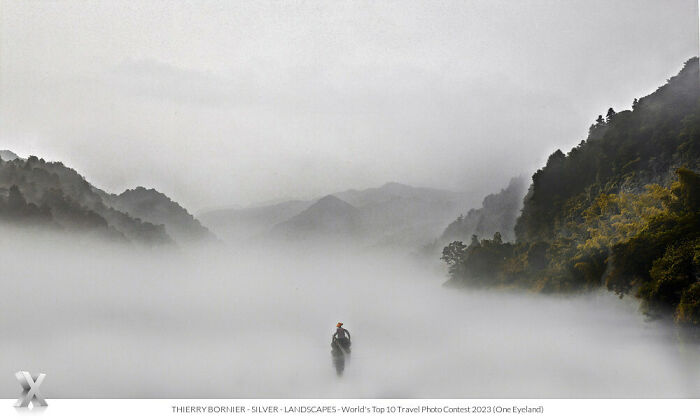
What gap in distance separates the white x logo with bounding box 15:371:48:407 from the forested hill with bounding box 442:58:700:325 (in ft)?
27.2

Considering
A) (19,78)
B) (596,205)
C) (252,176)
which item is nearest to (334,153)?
(252,176)

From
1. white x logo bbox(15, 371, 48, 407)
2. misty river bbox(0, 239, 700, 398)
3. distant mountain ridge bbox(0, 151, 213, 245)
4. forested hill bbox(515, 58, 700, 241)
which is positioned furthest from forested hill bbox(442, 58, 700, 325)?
white x logo bbox(15, 371, 48, 407)

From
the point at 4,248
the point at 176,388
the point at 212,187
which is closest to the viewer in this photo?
the point at 176,388

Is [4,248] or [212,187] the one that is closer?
[4,248]

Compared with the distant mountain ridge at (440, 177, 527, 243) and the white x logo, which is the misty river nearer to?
the white x logo

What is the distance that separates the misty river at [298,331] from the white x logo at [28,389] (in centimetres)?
59

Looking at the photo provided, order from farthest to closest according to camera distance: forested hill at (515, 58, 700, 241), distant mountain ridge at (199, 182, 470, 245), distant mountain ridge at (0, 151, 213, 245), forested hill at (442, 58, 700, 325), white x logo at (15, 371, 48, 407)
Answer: distant mountain ridge at (199, 182, 470, 245)
distant mountain ridge at (0, 151, 213, 245)
forested hill at (515, 58, 700, 241)
forested hill at (442, 58, 700, 325)
white x logo at (15, 371, 48, 407)

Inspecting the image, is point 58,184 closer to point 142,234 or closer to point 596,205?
point 142,234

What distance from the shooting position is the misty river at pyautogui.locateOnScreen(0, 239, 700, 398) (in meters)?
10.2

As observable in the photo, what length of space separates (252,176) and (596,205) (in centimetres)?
745

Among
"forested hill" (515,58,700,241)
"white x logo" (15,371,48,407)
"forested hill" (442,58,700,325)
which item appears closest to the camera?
"white x logo" (15,371,48,407)

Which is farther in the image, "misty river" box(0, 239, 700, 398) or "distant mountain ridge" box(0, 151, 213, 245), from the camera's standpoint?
"distant mountain ridge" box(0, 151, 213, 245)

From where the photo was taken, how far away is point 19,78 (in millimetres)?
11492

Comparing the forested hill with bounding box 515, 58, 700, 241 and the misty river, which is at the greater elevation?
the forested hill with bounding box 515, 58, 700, 241
